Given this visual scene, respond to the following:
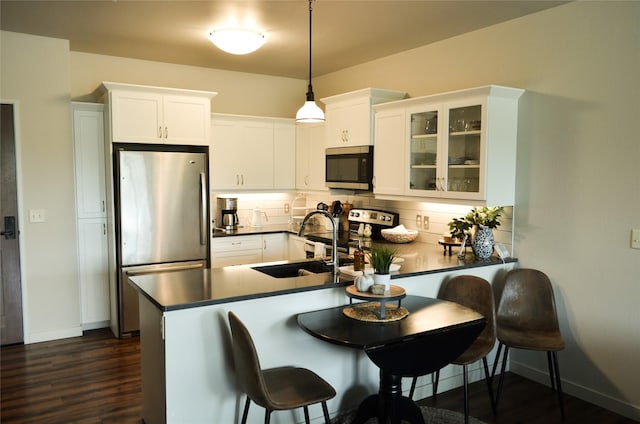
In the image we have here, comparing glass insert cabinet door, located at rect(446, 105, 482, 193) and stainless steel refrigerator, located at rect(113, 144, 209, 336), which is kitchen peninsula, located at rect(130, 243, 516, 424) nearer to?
glass insert cabinet door, located at rect(446, 105, 482, 193)

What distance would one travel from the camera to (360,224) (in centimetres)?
498

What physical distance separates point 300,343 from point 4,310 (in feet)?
9.76

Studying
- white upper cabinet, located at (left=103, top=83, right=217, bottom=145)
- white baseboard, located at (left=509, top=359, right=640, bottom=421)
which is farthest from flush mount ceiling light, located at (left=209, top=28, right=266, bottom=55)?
white baseboard, located at (left=509, top=359, right=640, bottom=421)

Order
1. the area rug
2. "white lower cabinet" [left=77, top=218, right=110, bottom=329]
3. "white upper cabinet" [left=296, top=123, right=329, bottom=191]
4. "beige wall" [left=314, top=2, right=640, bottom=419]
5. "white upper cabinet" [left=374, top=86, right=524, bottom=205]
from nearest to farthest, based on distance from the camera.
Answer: the area rug, "beige wall" [left=314, top=2, right=640, bottom=419], "white upper cabinet" [left=374, top=86, right=524, bottom=205], "white lower cabinet" [left=77, top=218, right=110, bottom=329], "white upper cabinet" [left=296, top=123, right=329, bottom=191]

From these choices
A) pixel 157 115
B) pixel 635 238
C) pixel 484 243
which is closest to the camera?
pixel 635 238

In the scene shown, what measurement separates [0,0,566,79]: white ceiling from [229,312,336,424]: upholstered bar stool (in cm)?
222

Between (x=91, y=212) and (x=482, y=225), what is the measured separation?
11.4 ft

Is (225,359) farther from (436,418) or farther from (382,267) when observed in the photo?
(436,418)

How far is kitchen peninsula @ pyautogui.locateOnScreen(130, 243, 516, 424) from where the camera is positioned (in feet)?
8.27

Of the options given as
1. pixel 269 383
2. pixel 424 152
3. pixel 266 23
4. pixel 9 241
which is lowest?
pixel 269 383

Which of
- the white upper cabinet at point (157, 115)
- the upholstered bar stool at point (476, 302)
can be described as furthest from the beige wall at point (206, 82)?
the upholstered bar stool at point (476, 302)

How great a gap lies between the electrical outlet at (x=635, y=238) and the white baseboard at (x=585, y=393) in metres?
1.00

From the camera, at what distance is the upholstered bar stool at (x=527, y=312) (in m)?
3.26

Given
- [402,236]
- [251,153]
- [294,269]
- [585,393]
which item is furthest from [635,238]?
[251,153]
